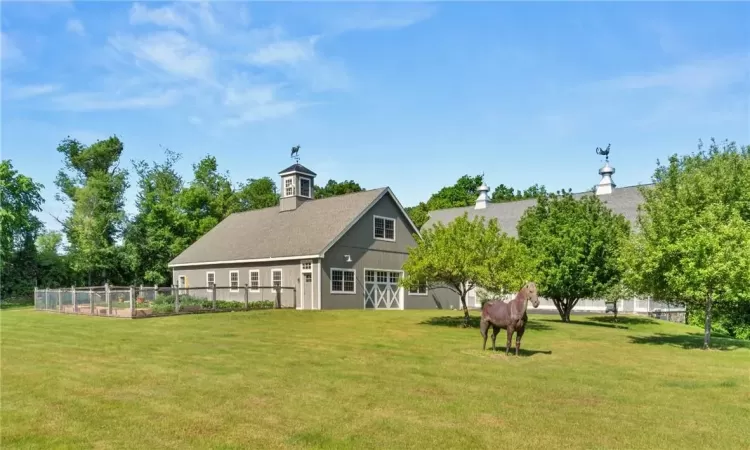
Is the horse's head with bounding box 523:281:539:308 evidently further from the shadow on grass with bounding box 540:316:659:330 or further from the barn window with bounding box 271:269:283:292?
the barn window with bounding box 271:269:283:292

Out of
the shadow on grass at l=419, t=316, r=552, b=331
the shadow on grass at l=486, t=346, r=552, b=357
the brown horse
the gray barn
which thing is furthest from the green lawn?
the gray barn

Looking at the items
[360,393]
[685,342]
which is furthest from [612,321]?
[360,393]

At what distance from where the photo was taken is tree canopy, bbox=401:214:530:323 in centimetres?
2278

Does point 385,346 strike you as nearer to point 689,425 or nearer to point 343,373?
point 343,373

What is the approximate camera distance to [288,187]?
40812mm

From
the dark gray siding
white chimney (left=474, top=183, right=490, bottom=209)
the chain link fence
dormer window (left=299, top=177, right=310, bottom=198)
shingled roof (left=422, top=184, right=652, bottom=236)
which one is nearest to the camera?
the chain link fence

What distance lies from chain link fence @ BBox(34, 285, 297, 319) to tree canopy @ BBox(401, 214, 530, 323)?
418 inches

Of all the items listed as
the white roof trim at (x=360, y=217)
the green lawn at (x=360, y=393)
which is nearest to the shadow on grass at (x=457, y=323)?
A: the green lawn at (x=360, y=393)

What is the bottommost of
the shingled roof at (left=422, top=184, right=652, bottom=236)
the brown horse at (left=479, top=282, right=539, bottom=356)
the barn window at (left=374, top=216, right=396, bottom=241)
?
the brown horse at (left=479, top=282, right=539, bottom=356)

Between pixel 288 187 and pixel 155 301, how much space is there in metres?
15.5

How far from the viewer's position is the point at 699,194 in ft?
70.3

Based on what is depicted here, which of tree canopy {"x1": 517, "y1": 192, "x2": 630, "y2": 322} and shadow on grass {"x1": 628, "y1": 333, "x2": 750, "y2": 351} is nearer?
shadow on grass {"x1": 628, "y1": 333, "x2": 750, "y2": 351}

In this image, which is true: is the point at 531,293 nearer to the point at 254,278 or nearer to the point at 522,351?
the point at 522,351

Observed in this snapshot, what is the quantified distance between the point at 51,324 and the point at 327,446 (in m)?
21.6
